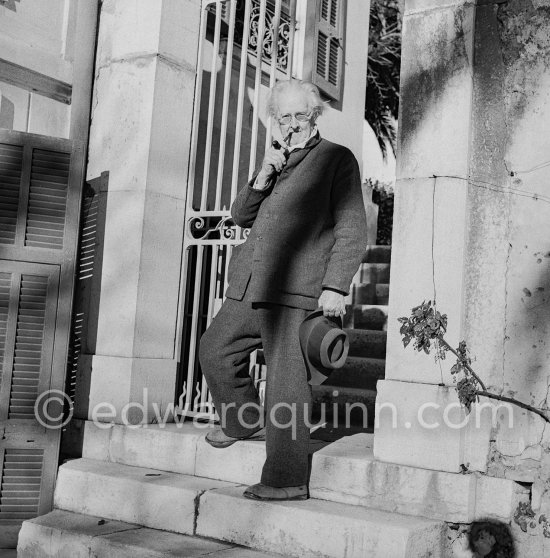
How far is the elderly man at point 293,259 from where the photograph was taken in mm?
3830

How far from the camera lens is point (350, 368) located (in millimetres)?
6152

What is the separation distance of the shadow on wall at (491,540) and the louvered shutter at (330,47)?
4.77 metres

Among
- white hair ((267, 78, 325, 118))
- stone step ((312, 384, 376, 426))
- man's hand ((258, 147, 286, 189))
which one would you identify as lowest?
stone step ((312, 384, 376, 426))

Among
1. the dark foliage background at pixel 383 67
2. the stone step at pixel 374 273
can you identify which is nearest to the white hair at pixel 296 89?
the stone step at pixel 374 273

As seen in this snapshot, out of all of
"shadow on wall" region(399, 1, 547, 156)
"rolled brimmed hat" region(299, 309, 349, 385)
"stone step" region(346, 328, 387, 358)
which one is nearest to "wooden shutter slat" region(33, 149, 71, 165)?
"rolled brimmed hat" region(299, 309, 349, 385)

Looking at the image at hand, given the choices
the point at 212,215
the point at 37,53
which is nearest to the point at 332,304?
the point at 212,215

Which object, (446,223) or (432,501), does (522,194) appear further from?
(432,501)

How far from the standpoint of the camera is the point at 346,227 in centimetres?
384

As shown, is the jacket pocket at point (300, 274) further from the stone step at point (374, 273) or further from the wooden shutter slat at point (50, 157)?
the stone step at point (374, 273)

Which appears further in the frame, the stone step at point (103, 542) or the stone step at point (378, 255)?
the stone step at point (378, 255)

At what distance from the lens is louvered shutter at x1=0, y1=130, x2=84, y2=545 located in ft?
15.1

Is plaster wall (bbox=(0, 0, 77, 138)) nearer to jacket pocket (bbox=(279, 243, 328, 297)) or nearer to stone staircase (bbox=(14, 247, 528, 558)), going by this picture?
stone staircase (bbox=(14, 247, 528, 558))

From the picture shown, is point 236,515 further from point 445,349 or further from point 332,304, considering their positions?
point 445,349

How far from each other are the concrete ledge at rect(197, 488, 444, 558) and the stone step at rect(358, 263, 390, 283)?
480cm
